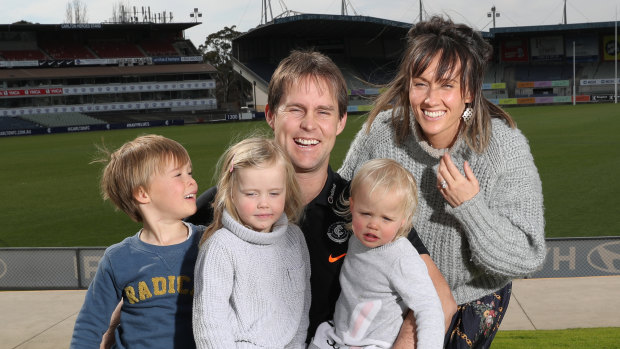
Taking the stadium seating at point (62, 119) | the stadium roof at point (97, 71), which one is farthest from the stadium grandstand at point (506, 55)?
the stadium seating at point (62, 119)

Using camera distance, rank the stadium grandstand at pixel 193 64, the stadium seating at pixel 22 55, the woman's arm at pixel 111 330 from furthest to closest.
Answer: the stadium seating at pixel 22 55
the stadium grandstand at pixel 193 64
the woman's arm at pixel 111 330

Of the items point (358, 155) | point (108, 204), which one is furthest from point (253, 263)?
point (108, 204)

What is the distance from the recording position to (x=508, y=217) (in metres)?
2.16

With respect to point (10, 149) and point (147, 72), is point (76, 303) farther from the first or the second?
point (147, 72)

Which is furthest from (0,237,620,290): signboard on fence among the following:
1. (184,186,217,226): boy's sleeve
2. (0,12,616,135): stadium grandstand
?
(0,12,616,135): stadium grandstand

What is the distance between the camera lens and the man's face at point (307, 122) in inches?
97.6

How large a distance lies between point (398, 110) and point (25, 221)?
10207 mm

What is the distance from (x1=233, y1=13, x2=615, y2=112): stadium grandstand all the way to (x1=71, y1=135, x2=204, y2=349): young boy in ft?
173

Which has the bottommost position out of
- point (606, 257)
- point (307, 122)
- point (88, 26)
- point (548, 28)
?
point (606, 257)

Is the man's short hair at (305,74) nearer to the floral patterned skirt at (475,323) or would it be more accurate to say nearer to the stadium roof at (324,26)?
the floral patterned skirt at (475,323)

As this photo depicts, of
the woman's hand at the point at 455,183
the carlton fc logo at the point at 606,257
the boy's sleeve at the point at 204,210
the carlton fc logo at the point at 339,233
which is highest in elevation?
the woman's hand at the point at 455,183

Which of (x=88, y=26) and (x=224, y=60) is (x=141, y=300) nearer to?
(x=88, y=26)

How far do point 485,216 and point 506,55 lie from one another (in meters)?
66.9

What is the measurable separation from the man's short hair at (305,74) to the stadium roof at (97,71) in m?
55.0
